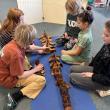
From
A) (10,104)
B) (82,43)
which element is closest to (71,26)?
(82,43)

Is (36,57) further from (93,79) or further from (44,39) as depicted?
(93,79)

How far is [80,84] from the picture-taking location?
191 cm

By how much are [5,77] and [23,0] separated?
6.93 feet

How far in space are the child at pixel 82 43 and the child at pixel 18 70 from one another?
50cm

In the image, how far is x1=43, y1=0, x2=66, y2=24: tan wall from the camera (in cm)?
362

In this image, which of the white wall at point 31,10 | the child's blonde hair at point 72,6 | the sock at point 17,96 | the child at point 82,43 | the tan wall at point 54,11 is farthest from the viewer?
the tan wall at point 54,11

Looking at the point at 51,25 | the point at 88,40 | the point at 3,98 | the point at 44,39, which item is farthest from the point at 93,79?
the point at 51,25

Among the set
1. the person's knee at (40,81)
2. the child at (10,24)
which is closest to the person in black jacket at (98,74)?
the person's knee at (40,81)

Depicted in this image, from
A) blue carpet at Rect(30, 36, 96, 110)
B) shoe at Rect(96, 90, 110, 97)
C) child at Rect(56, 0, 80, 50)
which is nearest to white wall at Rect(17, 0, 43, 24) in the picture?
child at Rect(56, 0, 80, 50)

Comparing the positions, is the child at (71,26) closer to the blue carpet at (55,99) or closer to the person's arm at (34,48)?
the person's arm at (34,48)

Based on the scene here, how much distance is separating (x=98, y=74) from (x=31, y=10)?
91.4 inches

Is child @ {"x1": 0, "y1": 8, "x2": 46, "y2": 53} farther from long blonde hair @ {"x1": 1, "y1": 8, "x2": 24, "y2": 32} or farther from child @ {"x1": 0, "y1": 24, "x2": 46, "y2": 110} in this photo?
child @ {"x1": 0, "y1": 24, "x2": 46, "y2": 110}

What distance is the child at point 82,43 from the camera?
2.04 meters

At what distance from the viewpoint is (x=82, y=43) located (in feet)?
6.81
